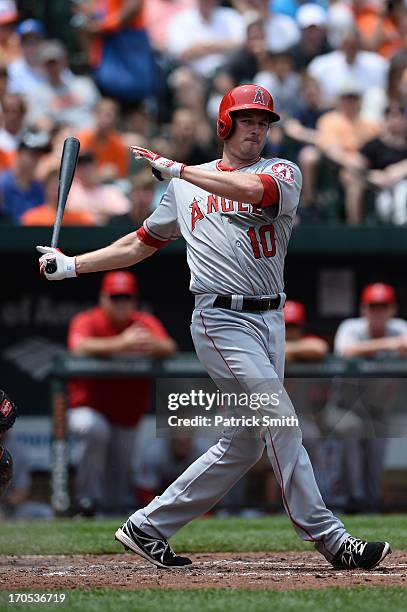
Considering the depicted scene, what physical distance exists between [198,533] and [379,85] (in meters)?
6.57

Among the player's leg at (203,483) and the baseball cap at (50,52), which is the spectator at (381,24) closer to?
the baseball cap at (50,52)

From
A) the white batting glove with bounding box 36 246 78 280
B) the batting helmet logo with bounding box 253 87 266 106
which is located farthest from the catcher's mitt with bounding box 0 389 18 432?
the batting helmet logo with bounding box 253 87 266 106

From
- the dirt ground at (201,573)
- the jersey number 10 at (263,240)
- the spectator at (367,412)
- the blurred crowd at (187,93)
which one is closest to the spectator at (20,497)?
the blurred crowd at (187,93)

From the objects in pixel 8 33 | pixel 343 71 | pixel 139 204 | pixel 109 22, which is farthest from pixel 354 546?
pixel 8 33

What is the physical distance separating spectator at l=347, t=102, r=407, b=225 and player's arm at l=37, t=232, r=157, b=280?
531cm

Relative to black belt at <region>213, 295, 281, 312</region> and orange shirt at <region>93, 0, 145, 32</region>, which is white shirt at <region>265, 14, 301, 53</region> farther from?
black belt at <region>213, 295, 281, 312</region>

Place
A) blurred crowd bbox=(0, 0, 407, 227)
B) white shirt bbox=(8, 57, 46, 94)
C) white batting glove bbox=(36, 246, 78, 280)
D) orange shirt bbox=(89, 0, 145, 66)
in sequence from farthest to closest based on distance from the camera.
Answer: orange shirt bbox=(89, 0, 145, 66) < white shirt bbox=(8, 57, 46, 94) < blurred crowd bbox=(0, 0, 407, 227) < white batting glove bbox=(36, 246, 78, 280)

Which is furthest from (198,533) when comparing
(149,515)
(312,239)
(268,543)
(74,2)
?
(74,2)

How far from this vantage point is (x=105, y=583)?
15.3ft

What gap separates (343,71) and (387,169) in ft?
5.66

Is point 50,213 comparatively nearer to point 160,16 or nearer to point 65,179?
point 160,16

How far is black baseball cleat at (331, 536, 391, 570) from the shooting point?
480cm

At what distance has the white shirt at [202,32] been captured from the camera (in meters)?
12.0

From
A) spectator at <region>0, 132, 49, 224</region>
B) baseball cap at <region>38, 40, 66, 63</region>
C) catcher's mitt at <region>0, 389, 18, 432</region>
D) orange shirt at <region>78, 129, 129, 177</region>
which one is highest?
baseball cap at <region>38, 40, 66, 63</region>
